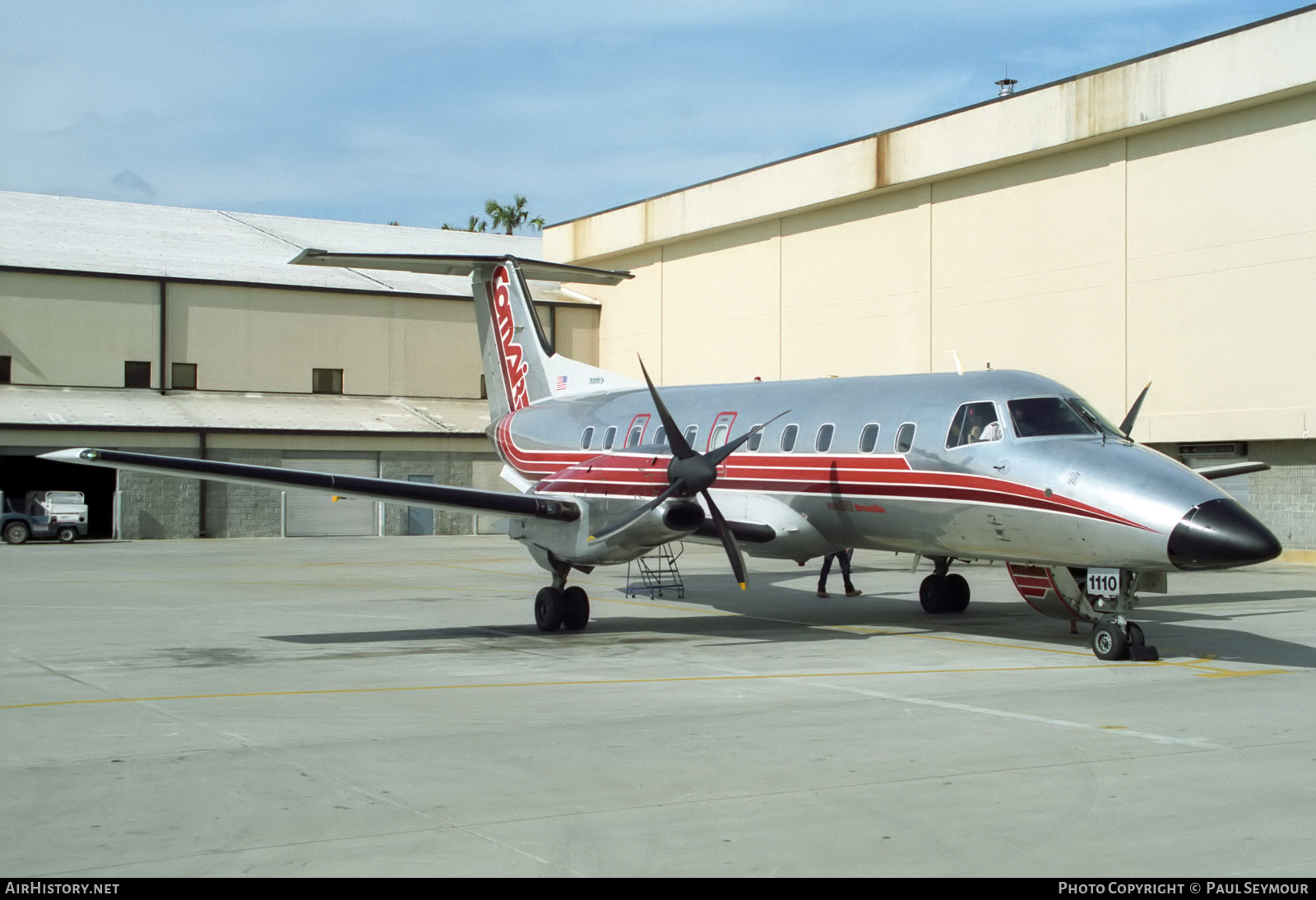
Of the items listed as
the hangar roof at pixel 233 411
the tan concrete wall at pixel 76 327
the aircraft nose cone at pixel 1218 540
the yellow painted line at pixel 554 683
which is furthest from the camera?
the tan concrete wall at pixel 76 327

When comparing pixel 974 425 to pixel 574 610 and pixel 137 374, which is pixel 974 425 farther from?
pixel 137 374

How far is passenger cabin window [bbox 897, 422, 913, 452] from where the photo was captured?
14922 mm

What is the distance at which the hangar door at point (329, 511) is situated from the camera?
1593 inches

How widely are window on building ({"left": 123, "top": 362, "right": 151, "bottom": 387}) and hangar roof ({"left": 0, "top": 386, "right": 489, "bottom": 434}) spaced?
1.44 ft

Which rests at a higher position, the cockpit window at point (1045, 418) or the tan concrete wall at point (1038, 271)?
the tan concrete wall at point (1038, 271)

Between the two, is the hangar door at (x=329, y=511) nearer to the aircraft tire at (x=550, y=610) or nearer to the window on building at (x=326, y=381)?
the window on building at (x=326, y=381)

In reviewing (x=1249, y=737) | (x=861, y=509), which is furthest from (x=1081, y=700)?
(x=861, y=509)

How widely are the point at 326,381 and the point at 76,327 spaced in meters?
8.09

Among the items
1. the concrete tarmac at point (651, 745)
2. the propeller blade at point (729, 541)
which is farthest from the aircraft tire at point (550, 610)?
→ the propeller blade at point (729, 541)

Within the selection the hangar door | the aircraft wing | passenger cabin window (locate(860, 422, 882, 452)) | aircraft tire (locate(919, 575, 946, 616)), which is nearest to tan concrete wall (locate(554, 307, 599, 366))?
the hangar door

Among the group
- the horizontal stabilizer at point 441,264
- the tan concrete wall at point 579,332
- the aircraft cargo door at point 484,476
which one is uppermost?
the tan concrete wall at point 579,332

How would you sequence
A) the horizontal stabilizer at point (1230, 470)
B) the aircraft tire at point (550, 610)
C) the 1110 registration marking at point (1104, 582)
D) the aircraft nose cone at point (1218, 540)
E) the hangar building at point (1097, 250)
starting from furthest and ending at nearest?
the hangar building at point (1097, 250) < the horizontal stabilizer at point (1230, 470) < the aircraft tire at point (550, 610) < the 1110 registration marking at point (1104, 582) < the aircraft nose cone at point (1218, 540)

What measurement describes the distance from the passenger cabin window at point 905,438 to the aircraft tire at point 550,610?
4.59m

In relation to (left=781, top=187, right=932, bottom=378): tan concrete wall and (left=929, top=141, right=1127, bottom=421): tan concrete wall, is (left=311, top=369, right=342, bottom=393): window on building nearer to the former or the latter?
(left=781, top=187, right=932, bottom=378): tan concrete wall
